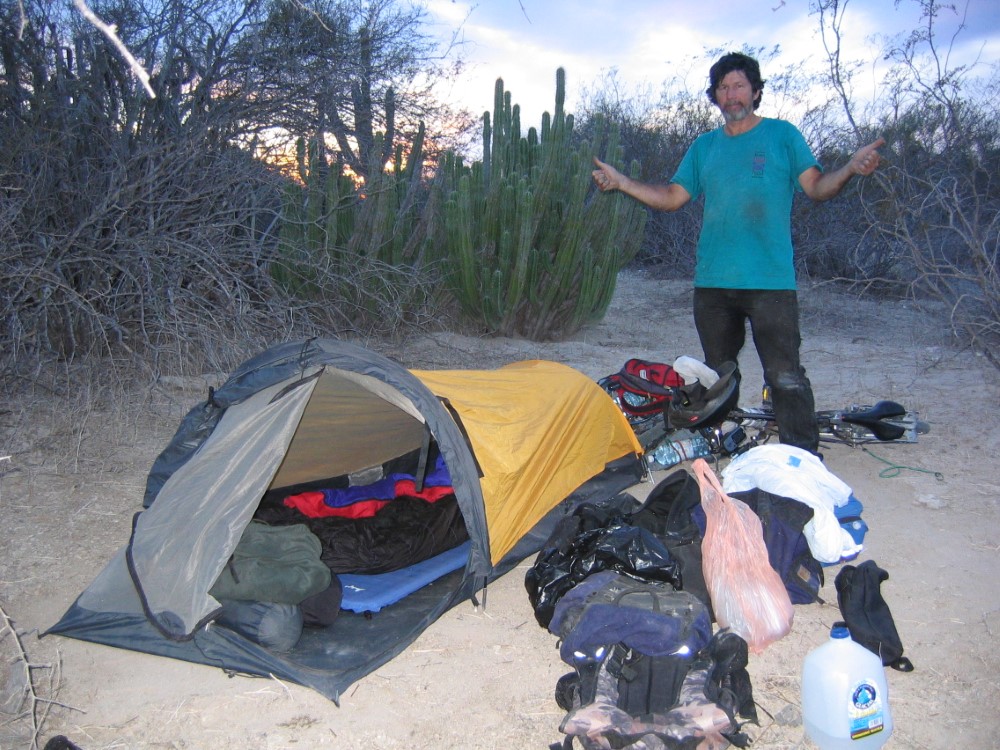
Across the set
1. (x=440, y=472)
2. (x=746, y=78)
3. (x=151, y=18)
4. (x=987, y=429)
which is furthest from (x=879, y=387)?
(x=151, y=18)

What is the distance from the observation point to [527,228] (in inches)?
306

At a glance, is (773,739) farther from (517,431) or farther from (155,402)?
(155,402)

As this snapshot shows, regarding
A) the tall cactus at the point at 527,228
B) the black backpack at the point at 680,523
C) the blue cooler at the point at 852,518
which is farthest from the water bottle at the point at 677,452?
the tall cactus at the point at 527,228

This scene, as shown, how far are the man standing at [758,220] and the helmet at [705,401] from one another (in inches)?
11.9

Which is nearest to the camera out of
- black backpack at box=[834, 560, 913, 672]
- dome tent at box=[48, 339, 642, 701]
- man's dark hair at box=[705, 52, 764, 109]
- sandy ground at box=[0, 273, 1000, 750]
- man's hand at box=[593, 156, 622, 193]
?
sandy ground at box=[0, 273, 1000, 750]

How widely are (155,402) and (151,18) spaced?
288 centimetres

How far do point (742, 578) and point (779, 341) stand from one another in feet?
5.12

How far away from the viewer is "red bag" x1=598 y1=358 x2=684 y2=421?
4.69m

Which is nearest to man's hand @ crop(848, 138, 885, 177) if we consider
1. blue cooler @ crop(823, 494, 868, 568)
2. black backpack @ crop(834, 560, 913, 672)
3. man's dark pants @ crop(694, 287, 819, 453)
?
man's dark pants @ crop(694, 287, 819, 453)

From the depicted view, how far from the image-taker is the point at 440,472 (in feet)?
15.1

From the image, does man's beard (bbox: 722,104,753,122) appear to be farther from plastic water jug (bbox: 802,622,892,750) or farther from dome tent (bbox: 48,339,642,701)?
plastic water jug (bbox: 802,622,892,750)

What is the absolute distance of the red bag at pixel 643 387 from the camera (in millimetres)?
4691

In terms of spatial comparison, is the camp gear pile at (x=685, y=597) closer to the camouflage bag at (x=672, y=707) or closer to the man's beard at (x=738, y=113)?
the camouflage bag at (x=672, y=707)

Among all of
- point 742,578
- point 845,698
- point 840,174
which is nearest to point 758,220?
point 840,174
